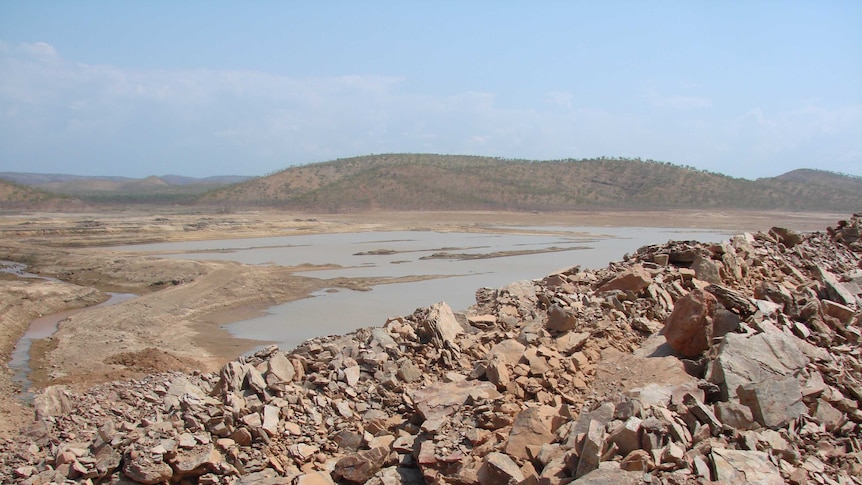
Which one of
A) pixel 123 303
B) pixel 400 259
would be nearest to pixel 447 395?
pixel 123 303

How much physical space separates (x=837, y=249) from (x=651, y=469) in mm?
11236

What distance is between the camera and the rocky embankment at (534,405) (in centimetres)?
499

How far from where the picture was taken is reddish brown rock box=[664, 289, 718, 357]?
276 inches

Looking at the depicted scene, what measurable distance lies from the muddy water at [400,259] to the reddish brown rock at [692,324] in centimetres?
1096

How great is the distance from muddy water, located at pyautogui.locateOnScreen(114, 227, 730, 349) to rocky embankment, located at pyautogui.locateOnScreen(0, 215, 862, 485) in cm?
874

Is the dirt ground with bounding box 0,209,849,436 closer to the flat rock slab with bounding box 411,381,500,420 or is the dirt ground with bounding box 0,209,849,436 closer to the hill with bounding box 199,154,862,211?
the flat rock slab with bounding box 411,381,500,420

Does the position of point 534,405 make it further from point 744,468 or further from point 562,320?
point 744,468

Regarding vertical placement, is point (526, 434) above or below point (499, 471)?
above

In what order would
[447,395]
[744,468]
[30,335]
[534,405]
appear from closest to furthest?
[744,468], [534,405], [447,395], [30,335]

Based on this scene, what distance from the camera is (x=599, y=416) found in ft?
18.0

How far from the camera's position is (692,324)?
7047mm

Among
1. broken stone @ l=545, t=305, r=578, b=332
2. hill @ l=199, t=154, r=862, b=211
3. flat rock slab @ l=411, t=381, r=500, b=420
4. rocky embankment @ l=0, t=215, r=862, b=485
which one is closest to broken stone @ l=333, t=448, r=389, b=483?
rocky embankment @ l=0, t=215, r=862, b=485

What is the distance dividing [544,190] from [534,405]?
84238 millimetres

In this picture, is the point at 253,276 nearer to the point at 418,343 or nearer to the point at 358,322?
the point at 358,322
